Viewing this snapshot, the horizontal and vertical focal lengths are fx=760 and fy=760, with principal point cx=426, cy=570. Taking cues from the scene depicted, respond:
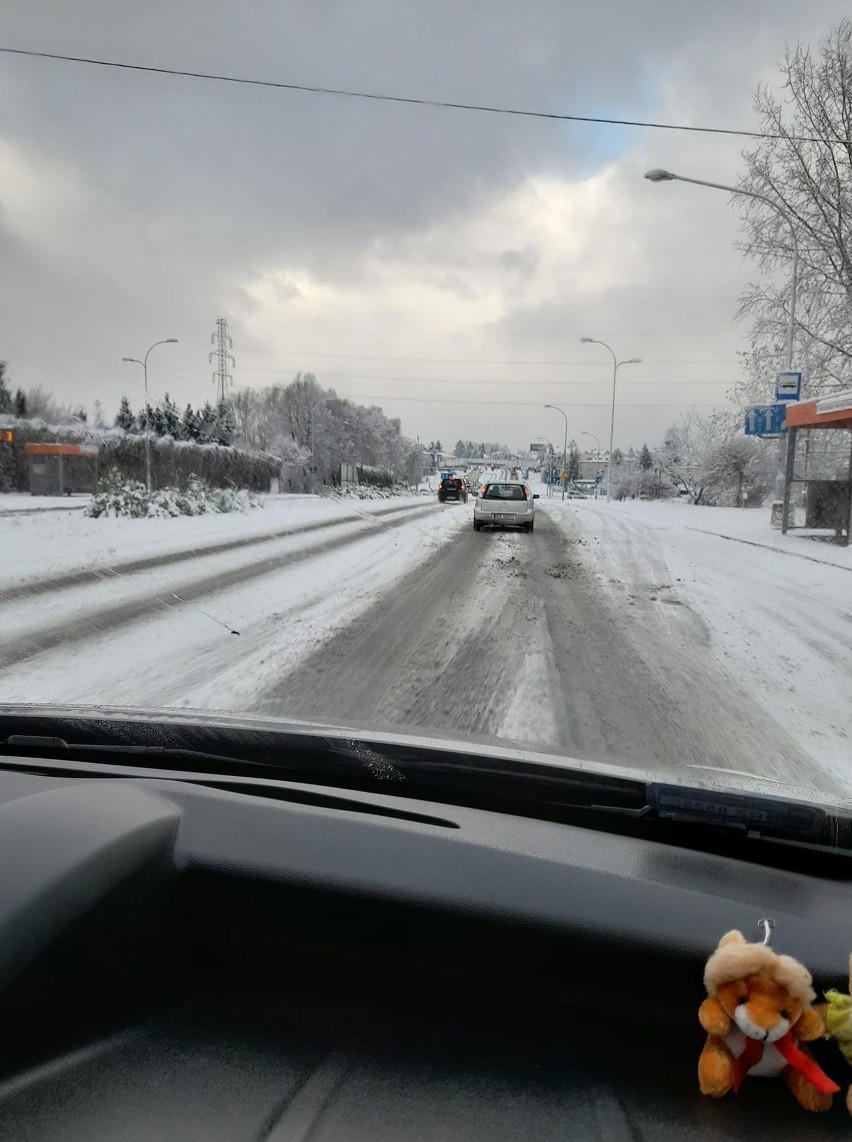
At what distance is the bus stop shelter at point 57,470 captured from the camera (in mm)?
8078

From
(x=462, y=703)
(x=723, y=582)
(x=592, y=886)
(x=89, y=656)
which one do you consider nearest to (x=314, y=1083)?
(x=592, y=886)

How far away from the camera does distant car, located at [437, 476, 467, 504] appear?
3234cm

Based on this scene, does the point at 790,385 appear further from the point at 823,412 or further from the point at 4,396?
the point at 4,396

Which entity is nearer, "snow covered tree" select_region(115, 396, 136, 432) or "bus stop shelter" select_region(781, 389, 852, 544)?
"snow covered tree" select_region(115, 396, 136, 432)

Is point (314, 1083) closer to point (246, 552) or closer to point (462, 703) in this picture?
point (462, 703)

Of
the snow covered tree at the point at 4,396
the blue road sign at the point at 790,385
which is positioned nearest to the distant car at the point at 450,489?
the blue road sign at the point at 790,385

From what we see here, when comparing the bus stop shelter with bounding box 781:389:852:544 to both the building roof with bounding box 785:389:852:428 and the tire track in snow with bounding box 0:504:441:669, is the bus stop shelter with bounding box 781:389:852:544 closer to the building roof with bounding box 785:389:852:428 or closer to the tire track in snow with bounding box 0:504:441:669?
the building roof with bounding box 785:389:852:428

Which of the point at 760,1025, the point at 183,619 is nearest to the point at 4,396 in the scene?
the point at 183,619

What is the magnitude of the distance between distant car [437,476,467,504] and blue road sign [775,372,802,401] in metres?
14.9

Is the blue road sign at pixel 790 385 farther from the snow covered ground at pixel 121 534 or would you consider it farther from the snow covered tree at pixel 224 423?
the snow covered tree at pixel 224 423

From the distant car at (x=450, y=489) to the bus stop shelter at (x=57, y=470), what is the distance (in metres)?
21.9

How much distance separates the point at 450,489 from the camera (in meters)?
32.3

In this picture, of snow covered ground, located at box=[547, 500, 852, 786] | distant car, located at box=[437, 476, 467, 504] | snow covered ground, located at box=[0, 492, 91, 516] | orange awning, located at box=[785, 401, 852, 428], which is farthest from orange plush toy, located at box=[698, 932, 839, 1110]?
distant car, located at box=[437, 476, 467, 504]

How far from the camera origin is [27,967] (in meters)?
1.29
